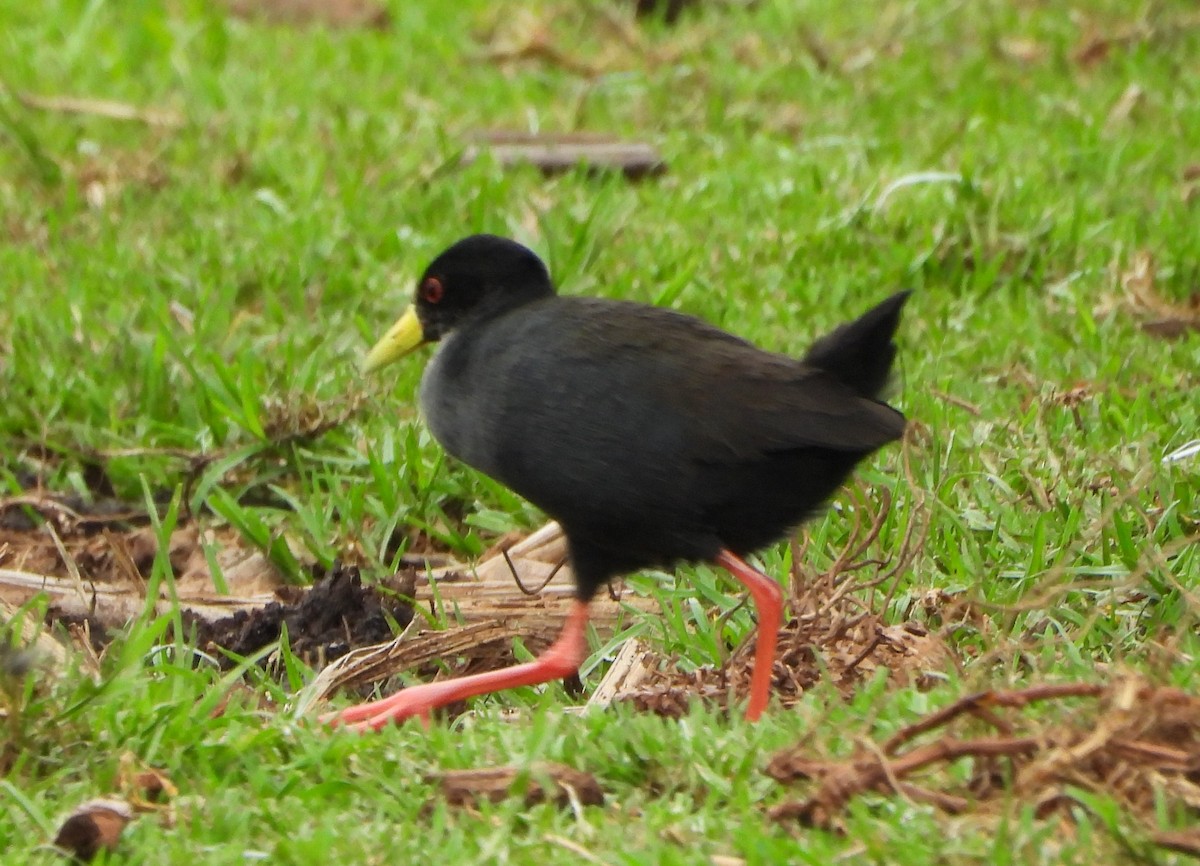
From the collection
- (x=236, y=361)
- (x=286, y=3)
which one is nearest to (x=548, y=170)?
(x=236, y=361)

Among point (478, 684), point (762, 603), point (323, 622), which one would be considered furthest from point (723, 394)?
point (323, 622)

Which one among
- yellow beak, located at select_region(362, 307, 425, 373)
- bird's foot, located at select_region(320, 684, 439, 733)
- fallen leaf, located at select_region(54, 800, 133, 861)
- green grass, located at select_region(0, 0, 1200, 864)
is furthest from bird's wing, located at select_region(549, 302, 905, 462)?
fallen leaf, located at select_region(54, 800, 133, 861)

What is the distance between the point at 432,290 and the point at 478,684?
1.19 m

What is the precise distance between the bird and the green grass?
351 mm

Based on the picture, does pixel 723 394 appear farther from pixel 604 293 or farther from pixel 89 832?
pixel 604 293

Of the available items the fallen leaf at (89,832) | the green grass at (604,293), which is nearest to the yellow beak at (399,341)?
the green grass at (604,293)

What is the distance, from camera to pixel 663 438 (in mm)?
3979

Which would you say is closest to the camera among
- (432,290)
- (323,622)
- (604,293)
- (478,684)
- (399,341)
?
(478,684)

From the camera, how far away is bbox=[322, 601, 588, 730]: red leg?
401 cm

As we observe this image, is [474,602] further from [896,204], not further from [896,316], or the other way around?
A: [896,204]

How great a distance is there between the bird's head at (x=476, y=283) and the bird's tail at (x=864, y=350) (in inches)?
38.5

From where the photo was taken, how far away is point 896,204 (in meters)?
7.25

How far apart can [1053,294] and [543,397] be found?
304 centimetres

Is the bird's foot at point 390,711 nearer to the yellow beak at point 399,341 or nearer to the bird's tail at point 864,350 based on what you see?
the bird's tail at point 864,350
